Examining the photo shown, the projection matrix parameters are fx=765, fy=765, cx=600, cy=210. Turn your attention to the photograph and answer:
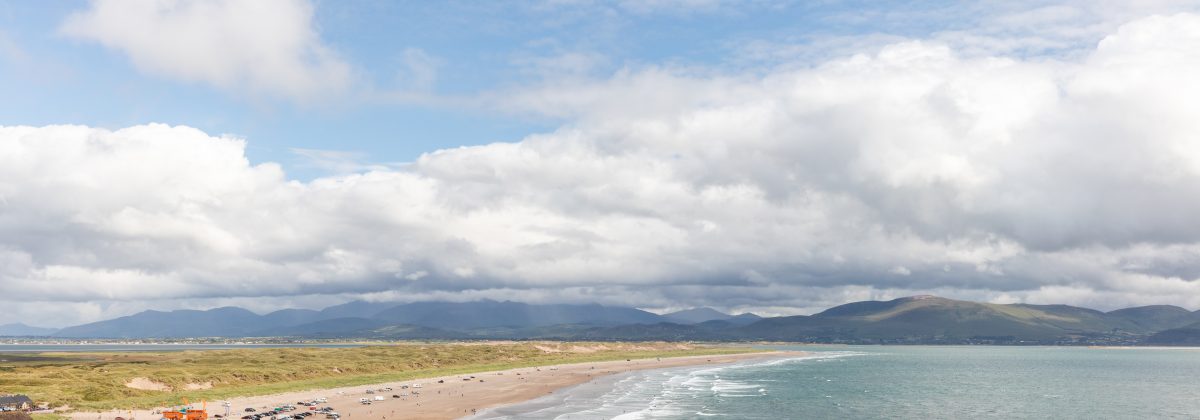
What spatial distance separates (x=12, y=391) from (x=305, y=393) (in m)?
38.6

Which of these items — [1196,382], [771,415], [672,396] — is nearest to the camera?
[771,415]

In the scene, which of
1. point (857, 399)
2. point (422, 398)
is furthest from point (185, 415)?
point (857, 399)

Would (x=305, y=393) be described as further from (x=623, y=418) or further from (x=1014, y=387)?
(x=1014, y=387)

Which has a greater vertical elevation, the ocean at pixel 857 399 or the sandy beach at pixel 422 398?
the sandy beach at pixel 422 398

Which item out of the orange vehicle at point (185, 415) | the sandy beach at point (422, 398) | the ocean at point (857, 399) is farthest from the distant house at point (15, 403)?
the ocean at point (857, 399)

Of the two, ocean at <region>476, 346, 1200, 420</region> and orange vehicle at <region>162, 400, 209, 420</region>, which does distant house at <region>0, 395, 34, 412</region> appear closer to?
orange vehicle at <region>162, 400, 209, 420</region>

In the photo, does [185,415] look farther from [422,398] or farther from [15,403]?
[422,398]

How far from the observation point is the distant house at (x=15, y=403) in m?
87.9

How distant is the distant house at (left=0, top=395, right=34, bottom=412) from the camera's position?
87938 millimetres

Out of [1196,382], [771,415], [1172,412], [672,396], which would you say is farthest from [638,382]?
[1196,382]

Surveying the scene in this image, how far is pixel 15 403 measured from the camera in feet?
293

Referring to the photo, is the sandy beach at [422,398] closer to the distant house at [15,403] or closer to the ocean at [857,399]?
the distant house at [15,403]

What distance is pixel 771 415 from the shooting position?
347ft

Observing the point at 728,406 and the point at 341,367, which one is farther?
the point at 341,367
